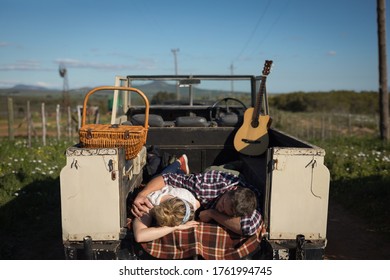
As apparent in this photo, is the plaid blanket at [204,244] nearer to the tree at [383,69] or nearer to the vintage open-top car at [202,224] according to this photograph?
the vintage open-top car at [202,224]

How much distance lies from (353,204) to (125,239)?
4.77 metres

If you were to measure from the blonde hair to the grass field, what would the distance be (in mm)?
2361

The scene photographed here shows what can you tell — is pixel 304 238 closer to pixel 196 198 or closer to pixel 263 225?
pixel 263 225

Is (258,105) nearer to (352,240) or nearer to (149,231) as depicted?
(352,240)

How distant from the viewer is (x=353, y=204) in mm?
6266

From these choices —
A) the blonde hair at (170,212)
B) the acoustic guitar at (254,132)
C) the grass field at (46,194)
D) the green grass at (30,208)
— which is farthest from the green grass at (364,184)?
the green grass at (30,208)

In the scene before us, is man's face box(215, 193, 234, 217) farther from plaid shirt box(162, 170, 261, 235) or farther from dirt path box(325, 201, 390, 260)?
dirt path box(325, 201, 390, 260)

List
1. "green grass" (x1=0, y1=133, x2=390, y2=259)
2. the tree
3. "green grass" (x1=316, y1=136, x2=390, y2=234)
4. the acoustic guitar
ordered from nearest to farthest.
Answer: the acoustic guitar → "green grass" (x1=0, y1=133, x2=390, y2=259) → "green grass" (x1=316, y1=136, x2=390, y2=234) → the tree

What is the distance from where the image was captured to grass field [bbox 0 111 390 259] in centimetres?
469

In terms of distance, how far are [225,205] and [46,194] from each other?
4459 mm

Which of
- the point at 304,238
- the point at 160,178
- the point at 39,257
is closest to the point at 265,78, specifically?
the point at 160,178

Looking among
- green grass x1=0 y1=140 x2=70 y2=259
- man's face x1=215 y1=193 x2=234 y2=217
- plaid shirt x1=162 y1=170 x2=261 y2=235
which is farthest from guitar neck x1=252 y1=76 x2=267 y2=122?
green grass x1=0 y1=140 x2=70 y2=259

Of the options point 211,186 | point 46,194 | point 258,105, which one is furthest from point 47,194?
point 211,186

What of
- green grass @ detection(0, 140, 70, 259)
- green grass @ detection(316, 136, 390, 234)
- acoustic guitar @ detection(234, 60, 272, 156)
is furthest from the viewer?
green grass @ detection(316, 136, 390, 234)
